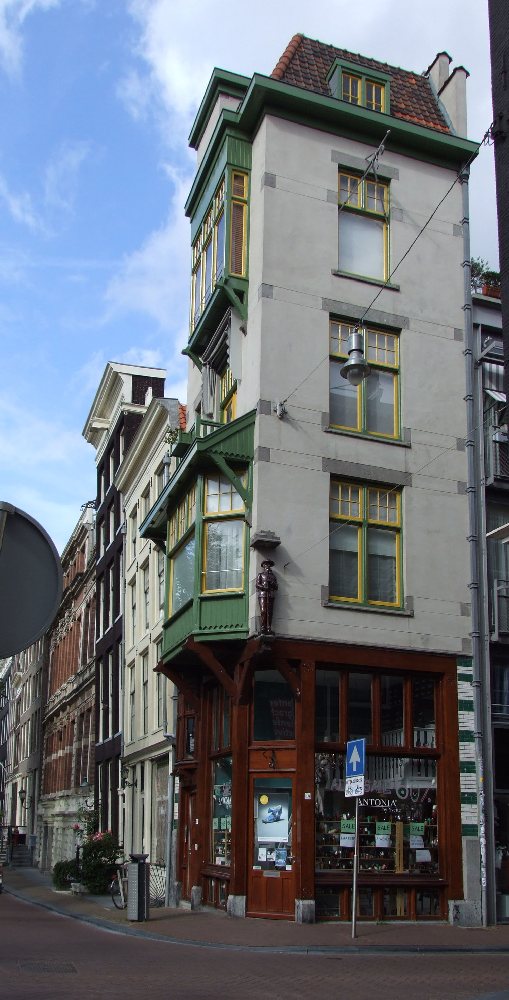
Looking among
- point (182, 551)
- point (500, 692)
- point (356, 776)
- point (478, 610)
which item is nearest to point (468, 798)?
point (500, 692)

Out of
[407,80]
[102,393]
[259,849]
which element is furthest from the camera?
[102,393]

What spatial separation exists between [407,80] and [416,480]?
10240 mm

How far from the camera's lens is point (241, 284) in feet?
76.0

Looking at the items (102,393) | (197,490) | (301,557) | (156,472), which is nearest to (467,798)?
(301,557)

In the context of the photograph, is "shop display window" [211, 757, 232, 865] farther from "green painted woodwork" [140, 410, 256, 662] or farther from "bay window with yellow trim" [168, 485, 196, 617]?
"bay window with yellow trim" [168, 485, 196, 617]

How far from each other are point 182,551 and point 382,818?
284 inches

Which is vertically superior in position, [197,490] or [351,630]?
[197,490]

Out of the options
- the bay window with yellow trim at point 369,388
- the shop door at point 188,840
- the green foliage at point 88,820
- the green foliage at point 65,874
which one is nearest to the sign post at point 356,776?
the shop door at point 188,840

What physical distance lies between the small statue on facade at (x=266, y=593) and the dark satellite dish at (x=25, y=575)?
14.6 m

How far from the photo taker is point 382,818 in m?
20.9

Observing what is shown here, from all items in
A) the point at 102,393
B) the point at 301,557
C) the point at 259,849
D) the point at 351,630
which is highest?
the point at 102,393

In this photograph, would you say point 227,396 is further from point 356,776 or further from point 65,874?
point 65,874

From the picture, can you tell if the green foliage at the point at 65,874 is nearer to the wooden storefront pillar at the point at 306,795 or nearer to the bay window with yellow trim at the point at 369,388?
the wooden storefront pillar at the point at 306,795

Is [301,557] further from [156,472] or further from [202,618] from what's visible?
[156,472]
